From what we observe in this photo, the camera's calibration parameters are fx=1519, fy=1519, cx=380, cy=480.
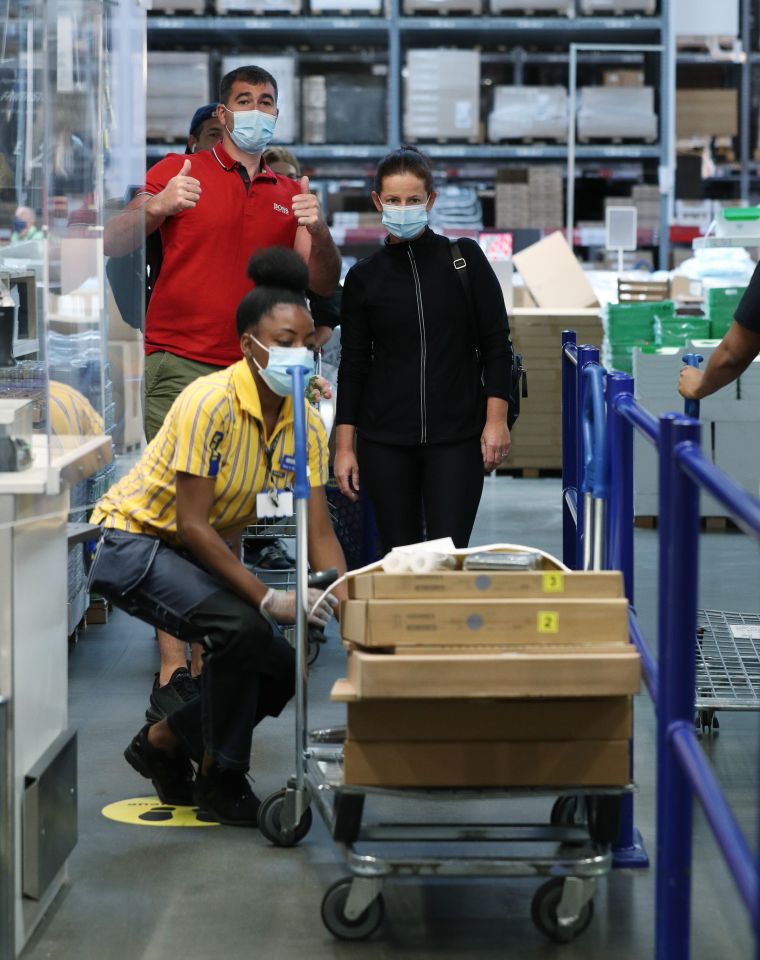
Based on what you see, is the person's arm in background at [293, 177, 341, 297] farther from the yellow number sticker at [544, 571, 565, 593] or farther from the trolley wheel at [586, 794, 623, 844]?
the trolley wheel at [586, 794, 623, 844]

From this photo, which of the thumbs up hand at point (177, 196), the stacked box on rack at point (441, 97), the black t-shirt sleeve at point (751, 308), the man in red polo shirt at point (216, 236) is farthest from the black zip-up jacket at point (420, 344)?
the stacked box on rack at point (441, 97)

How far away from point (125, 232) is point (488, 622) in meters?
1.98

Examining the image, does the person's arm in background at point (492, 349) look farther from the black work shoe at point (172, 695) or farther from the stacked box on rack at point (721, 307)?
the stacked box on rack at point (721, 307)

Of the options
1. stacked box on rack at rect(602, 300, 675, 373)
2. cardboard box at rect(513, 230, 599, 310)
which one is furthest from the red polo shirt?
cardboard box at rect(513, 230, 599, 310)

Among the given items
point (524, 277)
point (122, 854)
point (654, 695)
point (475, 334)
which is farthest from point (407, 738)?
point (524, 277)

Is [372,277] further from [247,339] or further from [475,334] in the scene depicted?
[247,339]

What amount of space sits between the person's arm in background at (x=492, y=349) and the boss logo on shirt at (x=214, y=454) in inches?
43.6

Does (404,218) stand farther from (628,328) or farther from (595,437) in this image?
(628,328)

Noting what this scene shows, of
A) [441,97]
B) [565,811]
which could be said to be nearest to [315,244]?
[565,811]

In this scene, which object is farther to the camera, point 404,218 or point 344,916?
point 404,218

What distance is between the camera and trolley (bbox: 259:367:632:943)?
2.93 metres

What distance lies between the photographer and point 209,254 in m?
4.59

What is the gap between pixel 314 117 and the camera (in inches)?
520

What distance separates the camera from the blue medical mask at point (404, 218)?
4234mm
